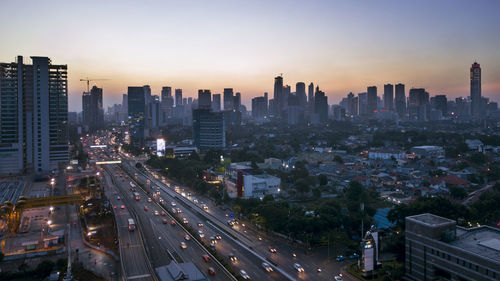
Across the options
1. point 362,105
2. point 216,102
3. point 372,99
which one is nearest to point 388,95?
point 372,99

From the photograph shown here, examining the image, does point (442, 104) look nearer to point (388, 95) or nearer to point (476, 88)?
point (476, 88)

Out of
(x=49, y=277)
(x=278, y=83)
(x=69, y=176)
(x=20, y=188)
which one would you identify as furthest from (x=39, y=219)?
(x=278, y=83)

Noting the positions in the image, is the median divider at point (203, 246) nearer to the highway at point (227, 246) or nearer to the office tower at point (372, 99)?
the highway at point (227, 246)

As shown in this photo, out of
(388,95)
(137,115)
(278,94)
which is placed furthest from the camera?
(278,94)

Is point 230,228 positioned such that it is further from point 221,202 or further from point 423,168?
point 423,168

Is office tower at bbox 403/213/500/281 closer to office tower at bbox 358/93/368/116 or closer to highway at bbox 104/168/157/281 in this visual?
highway at bbox 104/168/157/281

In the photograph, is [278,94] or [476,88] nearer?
[476,88]

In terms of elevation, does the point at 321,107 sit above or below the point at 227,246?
above

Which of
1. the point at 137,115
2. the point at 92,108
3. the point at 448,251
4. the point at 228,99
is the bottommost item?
the point at 448,251
